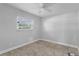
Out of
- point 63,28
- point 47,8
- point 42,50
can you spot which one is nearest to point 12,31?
point 42,50

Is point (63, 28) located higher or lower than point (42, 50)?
higher

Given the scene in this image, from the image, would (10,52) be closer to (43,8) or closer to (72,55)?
(43,8)

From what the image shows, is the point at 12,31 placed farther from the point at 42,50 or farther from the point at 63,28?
the point at 63,28

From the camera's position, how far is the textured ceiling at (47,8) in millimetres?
1896

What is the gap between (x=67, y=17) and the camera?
1985 millimetres

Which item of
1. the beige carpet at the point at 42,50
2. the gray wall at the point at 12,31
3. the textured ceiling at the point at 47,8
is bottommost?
the beige carpet at the point at 42,50

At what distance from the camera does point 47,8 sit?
1970 millimetres

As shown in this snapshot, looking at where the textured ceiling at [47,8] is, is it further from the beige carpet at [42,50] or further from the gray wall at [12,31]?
the beige carpet at [42,50]

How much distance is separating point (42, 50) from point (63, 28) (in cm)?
69

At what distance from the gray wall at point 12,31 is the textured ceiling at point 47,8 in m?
0.11

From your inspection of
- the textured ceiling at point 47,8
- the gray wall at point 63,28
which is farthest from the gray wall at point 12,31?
the gray wall at point 63,28

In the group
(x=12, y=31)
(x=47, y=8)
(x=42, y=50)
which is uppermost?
(x=47, y=8)

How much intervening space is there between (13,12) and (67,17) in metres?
1.22

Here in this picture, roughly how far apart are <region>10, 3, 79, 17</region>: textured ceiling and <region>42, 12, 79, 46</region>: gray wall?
0.36 feet
